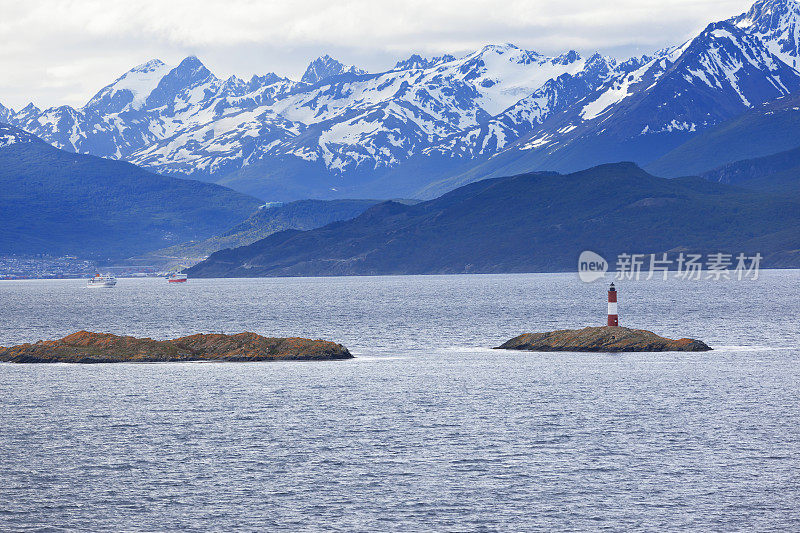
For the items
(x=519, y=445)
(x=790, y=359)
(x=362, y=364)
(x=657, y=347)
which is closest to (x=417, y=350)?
(x=362, y=364)

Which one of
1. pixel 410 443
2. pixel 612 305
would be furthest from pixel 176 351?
pixel 410 443

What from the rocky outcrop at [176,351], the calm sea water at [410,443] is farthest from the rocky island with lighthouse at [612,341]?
the rocky outcrop at [176,351]

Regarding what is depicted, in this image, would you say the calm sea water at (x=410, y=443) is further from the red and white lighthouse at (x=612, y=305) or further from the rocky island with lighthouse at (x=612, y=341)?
the red and white lighthouse at (x=612, y=305)

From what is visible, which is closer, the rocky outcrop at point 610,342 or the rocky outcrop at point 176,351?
the rocky outcrop at point 176,351

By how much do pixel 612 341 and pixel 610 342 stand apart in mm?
202

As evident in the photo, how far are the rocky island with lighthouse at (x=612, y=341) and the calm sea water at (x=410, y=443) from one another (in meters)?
1.15

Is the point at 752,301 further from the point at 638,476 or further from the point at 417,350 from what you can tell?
the point at 638,476

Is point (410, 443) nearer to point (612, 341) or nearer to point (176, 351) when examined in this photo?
point (176, 351)

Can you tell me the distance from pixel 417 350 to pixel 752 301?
108m

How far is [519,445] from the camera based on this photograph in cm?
5262

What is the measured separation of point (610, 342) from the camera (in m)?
95.4

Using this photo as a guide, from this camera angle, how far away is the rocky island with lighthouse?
3718 inches

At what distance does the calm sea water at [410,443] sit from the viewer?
4012cm

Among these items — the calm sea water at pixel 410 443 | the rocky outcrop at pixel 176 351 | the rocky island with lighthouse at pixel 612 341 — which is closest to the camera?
the calm sea water at pixel 410 443
